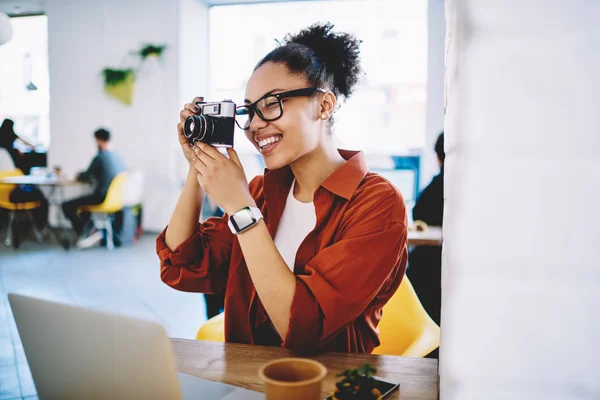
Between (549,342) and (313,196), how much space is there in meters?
0.69

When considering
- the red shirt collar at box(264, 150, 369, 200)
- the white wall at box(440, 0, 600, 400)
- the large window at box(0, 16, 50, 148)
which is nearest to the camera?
the white wall at box(440, 0, 600, 400)

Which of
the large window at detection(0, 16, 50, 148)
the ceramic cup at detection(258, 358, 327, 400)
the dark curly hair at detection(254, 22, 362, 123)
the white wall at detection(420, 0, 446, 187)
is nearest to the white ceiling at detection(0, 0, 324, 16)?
the large window at detection(0, 16, 50, 148)

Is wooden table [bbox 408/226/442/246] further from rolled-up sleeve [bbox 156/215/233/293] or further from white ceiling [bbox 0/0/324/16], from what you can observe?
white ceiling [bbox 0/0/324/16]

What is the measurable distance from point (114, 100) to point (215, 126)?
5.72 metres

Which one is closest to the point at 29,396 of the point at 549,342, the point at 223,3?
the point at 549,342

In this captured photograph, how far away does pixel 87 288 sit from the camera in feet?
13.0

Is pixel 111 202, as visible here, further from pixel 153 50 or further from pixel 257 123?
pixel 257 123

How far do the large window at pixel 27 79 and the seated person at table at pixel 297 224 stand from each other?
6787 millimetres

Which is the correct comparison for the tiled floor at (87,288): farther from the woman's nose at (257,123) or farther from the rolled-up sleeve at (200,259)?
the woman's nose at (257,123)

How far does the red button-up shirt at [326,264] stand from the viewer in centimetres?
91

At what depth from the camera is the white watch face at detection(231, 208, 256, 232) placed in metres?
0.95

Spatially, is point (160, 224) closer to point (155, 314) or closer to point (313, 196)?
point (155, 314)

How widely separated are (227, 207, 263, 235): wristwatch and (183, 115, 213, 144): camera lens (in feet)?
0.70

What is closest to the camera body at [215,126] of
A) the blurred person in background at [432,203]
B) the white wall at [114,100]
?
the blurred person in background at [432,203]
